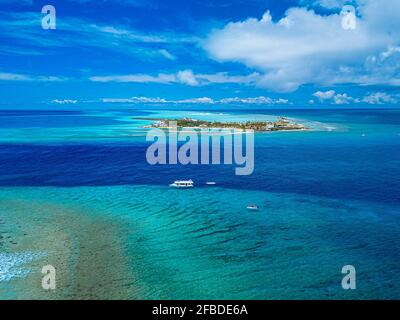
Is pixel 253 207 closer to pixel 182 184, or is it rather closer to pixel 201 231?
pixel 201 231

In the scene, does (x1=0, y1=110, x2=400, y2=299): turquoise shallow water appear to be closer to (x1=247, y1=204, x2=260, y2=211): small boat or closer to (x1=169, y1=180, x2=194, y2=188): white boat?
(x1=247, y1=204, x2=260, y2=211): small boat

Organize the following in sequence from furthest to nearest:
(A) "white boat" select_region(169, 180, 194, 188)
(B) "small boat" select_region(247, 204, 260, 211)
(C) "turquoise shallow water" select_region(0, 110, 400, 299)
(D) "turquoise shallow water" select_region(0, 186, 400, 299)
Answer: (A) "white boat" select_region(169, 180, 194, 188) < (B) "small boat" select_region(247, 204, 260, 211) < (C) "turquoise shallow water" select_region(0, 110, 400, 299) < (D) "turquoise shallow water" select_region(0, 186, 400, 299)

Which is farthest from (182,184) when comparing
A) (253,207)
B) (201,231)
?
(201,231)

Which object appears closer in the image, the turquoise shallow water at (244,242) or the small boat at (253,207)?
the turquoise shallow water at (244,242)

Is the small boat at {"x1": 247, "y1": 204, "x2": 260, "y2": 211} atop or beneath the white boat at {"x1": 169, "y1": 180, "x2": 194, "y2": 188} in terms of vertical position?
beneath

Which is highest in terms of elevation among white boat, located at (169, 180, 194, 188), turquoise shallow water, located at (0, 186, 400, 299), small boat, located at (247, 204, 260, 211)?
white boat, located at (169, 180, 194, 188)

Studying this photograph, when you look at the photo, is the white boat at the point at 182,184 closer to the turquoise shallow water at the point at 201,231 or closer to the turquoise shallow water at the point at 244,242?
the turquoise shallow water at the point at 201,231

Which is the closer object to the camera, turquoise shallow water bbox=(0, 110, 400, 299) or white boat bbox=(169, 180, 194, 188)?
turquoise shallow water bbox=(0, 110, 400, 299)

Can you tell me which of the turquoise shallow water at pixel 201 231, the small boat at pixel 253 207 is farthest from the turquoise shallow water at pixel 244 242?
the small boat at pixel 253 207

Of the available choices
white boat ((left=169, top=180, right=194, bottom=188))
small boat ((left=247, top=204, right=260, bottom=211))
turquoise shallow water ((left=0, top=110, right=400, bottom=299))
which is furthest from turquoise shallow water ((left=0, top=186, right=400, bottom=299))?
white boat ((left=169, top=180, right=194, bottom=188))

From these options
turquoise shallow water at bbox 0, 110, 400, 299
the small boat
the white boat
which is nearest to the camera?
turquoise shallow water at bbox 0, 110, 400, 299

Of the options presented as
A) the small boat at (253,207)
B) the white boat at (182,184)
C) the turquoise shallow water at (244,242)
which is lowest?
the turquoise shallow water at (244,242)
